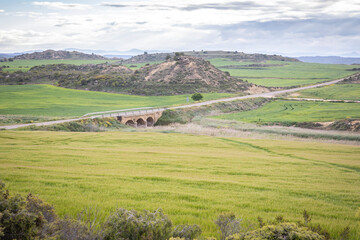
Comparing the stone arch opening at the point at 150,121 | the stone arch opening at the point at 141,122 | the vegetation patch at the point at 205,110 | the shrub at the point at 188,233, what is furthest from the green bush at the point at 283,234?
the stone arch opening at the point at 150,121

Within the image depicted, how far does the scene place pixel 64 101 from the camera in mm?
71312

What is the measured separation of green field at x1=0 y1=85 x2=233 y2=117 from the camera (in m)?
56.5

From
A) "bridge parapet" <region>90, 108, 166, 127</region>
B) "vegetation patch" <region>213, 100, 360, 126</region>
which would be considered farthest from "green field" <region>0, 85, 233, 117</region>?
"vegetation patch" <region>213, 100, 360, 126</region>

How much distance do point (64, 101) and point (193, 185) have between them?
6609cm

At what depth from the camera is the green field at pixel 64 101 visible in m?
56.5

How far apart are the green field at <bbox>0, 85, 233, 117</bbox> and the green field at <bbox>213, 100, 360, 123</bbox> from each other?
61.2 feet

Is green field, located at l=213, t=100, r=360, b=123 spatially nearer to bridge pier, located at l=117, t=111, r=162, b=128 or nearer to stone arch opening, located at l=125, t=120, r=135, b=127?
bridge pier, located at l=117, t=111, r=162, b=128

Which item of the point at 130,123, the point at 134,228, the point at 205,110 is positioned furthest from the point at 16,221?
the point at 205,110

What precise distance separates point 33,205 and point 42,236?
2.62 ft

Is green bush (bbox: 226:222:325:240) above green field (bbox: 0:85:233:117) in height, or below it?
below

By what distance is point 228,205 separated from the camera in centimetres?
910

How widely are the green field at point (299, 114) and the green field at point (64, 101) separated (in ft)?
61.2

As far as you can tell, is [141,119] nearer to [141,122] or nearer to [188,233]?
[141,122]

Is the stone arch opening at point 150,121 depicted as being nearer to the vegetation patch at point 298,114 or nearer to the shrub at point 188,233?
the vegetation patch at point 298,114
